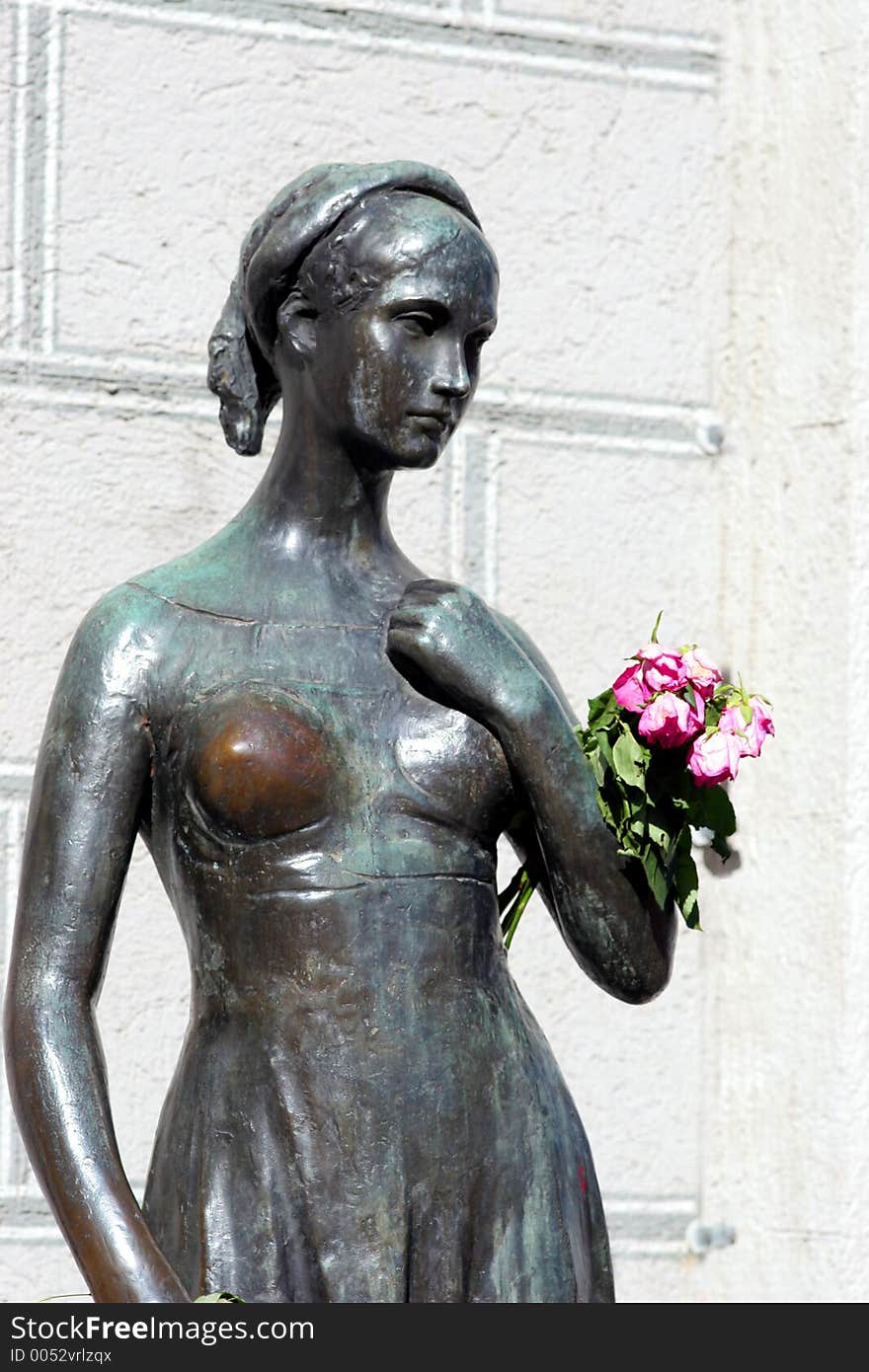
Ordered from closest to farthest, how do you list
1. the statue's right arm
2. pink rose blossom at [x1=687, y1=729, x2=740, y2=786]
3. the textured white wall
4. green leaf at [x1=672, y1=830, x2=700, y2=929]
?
the statue's right arm < pink rose blossom at [x1=687, y1=729, x2=740, y2=786] < green leaf at [x1=672, y1=830, x2=700, y2=929] < the textured white wall

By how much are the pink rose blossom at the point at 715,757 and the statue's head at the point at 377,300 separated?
0.42 metres

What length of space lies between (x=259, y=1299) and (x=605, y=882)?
0.57 metres

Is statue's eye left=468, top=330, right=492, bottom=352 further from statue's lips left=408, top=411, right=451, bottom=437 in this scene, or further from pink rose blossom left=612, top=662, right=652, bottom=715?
pink rose blossom left=612, top=662, right=652, bottom=715

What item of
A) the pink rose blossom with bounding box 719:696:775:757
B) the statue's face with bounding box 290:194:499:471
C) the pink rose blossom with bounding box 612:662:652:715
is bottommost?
the pink rose blossom with bounding box 719:696:775:757

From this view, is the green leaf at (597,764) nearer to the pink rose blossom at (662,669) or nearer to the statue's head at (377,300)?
the pink rose blossom at (662,669)

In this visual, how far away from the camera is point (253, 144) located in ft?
16.8

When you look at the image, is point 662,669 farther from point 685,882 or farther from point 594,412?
point 594,412

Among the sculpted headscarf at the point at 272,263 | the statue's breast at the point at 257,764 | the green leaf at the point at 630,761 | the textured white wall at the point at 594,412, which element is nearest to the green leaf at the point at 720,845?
the green leaf at the point at 630,761

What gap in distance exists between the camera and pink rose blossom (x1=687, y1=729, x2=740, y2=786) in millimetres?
3346

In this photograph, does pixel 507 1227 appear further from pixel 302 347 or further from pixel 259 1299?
pixel 302 347

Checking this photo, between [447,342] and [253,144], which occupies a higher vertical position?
[253,144]

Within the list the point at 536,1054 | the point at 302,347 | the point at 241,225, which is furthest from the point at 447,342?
the point at 241,225

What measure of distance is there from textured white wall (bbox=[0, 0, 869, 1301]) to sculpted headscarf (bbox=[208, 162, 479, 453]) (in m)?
1.37

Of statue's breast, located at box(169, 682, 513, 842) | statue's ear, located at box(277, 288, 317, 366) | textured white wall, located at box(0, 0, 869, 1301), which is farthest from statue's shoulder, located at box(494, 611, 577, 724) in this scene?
textured white wall, located at box(0, 0, 869, 1301)
